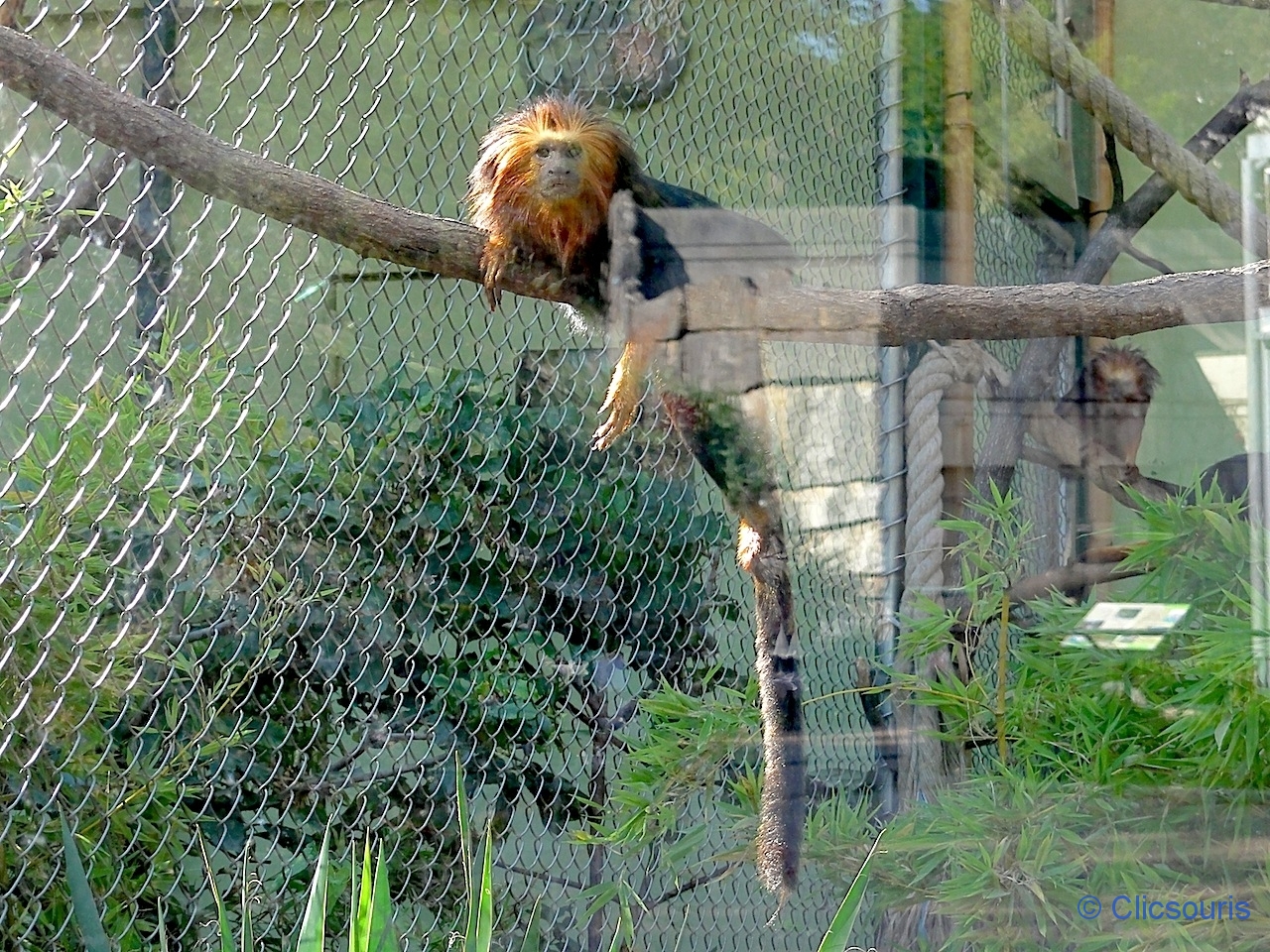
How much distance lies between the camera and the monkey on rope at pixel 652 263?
132 cm

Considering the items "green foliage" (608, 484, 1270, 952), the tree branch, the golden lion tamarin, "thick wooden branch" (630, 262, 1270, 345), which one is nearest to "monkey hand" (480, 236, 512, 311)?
the golden lion tamarin

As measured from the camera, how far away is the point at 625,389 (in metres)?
1.39

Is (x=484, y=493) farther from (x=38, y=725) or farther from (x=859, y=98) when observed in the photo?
(x=859, y=98)

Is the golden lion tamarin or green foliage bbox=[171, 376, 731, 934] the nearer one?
the golden lion tamarin

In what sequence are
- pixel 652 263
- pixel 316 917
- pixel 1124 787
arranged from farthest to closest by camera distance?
pixel 1124 787 → pixel 652 263 → pixel 316 917

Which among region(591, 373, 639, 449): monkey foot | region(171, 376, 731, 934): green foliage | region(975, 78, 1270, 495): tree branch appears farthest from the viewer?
region(975, 78, 1270, 495): tree branch

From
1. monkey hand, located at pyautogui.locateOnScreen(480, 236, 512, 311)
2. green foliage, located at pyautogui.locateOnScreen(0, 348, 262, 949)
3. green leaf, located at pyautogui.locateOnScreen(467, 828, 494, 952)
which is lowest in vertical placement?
green leaf, located at pyautogui.locateOnScreen(467, 828, 494, 952)

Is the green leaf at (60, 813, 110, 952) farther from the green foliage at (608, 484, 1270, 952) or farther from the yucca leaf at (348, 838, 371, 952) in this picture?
the green foliage at (608, 484, 1270, 952)

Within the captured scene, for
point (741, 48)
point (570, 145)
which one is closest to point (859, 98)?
point (741, 48)

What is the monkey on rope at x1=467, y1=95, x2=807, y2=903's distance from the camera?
132 cm

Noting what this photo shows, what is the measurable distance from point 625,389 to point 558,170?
25 centimetres

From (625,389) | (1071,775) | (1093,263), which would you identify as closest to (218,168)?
(625,389)

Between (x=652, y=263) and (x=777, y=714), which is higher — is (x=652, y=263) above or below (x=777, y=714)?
above

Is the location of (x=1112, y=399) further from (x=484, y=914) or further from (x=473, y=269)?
(x=484, y=914)
